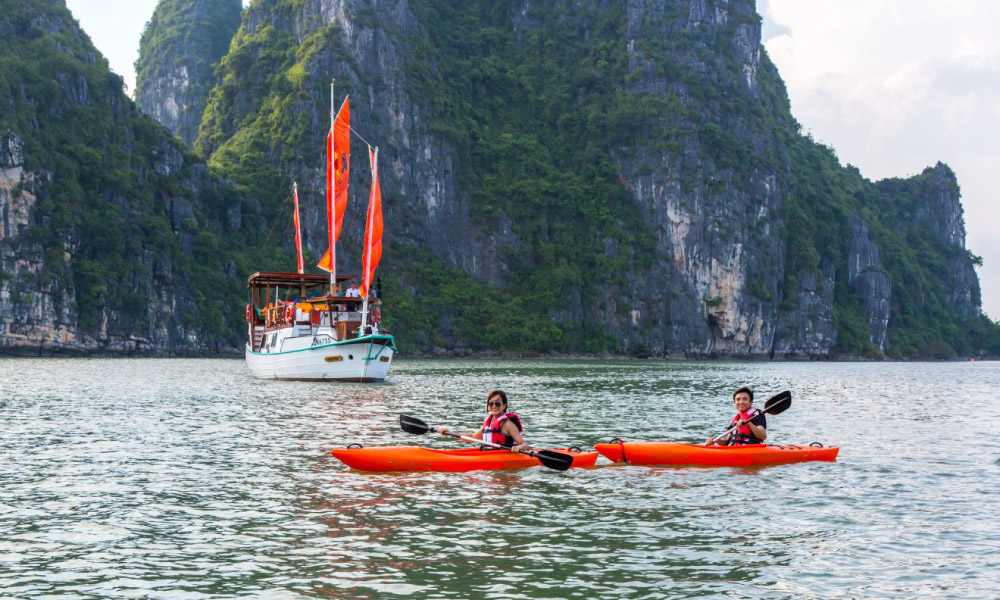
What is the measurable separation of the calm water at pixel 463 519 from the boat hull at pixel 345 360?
785 inches

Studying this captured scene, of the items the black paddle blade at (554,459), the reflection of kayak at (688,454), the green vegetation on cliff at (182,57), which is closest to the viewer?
the black paddle blade at (554,459)

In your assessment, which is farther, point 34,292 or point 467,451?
point 34,292

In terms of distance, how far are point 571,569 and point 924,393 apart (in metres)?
45.6

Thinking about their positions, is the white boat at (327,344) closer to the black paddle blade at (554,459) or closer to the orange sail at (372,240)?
the orange sail at (372,240)

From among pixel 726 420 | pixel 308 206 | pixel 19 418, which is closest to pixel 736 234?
pixel 308 206

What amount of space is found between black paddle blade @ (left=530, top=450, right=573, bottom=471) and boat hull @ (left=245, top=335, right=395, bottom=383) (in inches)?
1159

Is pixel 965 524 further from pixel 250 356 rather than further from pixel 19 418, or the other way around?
pixel 250 356

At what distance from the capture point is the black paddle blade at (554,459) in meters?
16.9

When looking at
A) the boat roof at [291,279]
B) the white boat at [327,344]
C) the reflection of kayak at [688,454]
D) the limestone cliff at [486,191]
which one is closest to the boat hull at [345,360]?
the white boat at [327,344]

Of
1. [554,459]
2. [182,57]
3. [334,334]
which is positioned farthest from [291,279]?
[182,57]

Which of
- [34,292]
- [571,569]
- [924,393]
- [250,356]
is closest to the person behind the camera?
[571,569]

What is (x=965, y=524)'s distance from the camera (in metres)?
13.7

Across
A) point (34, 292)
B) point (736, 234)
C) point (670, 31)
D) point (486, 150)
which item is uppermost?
point (670, 31)

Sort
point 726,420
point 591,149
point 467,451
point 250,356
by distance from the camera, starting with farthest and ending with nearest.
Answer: point 591,149, point 250,356, point 726,420, point 467,451
